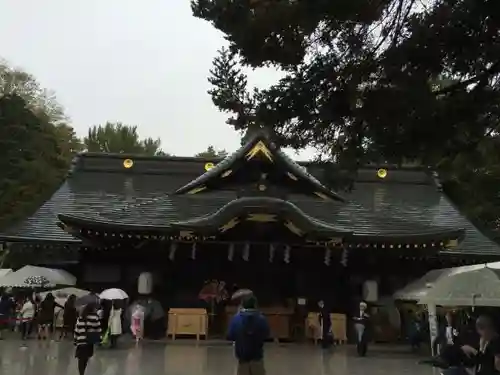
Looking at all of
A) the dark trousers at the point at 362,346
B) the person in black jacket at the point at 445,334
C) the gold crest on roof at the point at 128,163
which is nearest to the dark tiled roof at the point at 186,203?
the gold crest on roof at the point at 128,163

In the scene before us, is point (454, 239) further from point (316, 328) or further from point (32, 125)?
point (32, 125)

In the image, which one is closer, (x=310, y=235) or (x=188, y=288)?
(x=310, y=235)

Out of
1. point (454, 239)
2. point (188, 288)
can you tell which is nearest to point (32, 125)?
point (188, 288)

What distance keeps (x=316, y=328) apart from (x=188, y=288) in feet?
13.5

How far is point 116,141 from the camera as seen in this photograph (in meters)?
58.8

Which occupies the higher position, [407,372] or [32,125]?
[32,125]

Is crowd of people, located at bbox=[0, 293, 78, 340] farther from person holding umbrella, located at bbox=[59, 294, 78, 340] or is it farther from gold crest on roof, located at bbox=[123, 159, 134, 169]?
gold crest on roof, located at bbox=[123, 159, 134, 169]

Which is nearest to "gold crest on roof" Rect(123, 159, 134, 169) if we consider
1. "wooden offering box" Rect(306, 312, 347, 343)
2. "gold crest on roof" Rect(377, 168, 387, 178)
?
"gold crest on roof" Rect(377, 168, 387, 178)

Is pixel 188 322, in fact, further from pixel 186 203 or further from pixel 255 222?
pixel 186 203

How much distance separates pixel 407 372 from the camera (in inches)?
563

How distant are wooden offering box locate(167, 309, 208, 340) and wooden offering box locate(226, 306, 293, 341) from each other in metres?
0.96

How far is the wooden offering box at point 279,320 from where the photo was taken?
20.7 meters

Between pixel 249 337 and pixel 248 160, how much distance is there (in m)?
14.1

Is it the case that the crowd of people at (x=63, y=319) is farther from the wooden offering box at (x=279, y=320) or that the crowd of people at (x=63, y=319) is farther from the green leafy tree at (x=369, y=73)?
the green leafy tree at (x=369, y=73)
